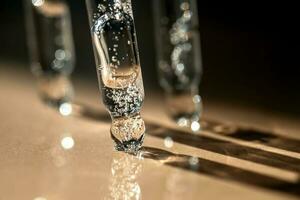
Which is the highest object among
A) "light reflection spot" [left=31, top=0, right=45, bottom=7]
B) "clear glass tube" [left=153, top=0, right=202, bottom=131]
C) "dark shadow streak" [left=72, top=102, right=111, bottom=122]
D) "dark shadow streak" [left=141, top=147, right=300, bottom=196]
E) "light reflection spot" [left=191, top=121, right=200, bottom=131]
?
"light reflection spot" [left=31, top=0, right=45, bottom=7]

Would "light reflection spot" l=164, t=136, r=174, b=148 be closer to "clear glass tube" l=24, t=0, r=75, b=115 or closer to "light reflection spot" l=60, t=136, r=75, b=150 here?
"light reflection spot" l=60, t=136, r=75, b=150

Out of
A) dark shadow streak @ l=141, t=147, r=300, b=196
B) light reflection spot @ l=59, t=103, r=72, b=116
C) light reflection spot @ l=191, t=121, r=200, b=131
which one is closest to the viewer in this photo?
dark shadow streak @ l=141, t=147, r=300, b=196

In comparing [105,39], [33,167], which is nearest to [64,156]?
[33,167]

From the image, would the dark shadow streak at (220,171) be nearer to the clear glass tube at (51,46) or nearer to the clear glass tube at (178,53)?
the clear glass tube at (178,53)

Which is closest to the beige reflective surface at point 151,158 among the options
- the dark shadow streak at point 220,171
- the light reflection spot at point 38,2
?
the dark shadow streak at point 220,171

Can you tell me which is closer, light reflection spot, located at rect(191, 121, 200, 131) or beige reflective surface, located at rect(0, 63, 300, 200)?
beige reflective surface, located at rect(0, 63, 300, 200)

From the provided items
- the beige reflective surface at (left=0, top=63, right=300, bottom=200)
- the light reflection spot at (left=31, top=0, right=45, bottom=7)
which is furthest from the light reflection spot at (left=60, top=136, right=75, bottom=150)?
the light reflection spot at (left=31, top=0, right=45, bottom=7)
